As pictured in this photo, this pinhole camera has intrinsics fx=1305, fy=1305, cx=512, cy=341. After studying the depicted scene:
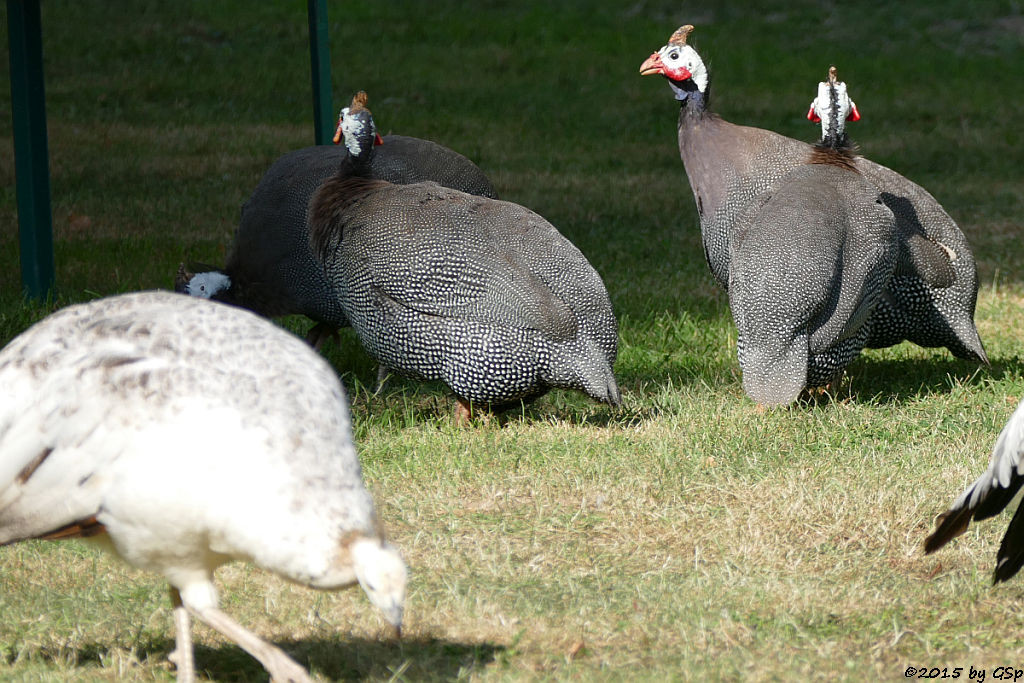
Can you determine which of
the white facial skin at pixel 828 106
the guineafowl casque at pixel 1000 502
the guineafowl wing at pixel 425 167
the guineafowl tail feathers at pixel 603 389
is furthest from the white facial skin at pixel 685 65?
the guineafowl casque at pixel 1000 502

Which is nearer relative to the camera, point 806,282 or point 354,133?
point 806,282

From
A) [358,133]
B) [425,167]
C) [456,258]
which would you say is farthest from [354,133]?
[456,258]

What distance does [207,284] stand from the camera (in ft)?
18.6

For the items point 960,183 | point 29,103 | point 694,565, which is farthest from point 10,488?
point 960,183

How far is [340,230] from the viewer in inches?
185

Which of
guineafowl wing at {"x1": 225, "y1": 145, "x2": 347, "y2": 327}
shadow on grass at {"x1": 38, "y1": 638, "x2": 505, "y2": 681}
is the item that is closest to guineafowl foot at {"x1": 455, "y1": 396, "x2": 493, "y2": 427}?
guineafowl wing at {"x1": 225, "y1": 145, "x2": 347, "y2": 327}

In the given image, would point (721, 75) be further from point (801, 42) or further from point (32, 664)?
point (32, 664)

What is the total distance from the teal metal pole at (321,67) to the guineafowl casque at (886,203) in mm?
1803

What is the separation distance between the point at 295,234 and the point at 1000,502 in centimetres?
330

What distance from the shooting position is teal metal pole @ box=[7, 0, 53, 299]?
6.01 metres

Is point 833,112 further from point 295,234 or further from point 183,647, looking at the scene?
point 183,647

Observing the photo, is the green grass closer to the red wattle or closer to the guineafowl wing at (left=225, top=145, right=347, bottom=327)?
the guineafowl wing at (left=225, top=145, right=347, bottom=327)

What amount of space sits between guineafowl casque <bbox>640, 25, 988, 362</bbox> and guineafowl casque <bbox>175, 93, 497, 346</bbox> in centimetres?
98

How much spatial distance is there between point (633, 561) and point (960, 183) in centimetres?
654
